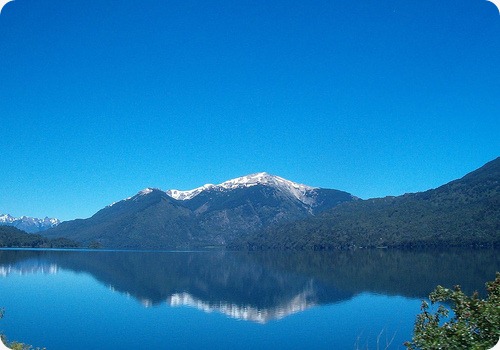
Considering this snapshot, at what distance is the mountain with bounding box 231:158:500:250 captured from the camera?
93125 millimetres

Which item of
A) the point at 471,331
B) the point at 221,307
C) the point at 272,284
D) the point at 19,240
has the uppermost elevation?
the point at 19,240

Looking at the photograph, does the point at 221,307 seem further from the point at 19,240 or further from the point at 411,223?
the point at 19,240

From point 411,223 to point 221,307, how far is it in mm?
91746

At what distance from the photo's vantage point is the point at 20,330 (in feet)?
72.5

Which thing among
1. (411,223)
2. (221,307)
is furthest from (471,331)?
(411,223)

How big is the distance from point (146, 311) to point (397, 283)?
80.0ft

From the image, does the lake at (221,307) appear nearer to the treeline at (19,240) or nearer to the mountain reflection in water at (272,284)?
the mountain reflection in water at (272,284)

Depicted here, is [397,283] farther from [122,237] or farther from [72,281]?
[122,237]

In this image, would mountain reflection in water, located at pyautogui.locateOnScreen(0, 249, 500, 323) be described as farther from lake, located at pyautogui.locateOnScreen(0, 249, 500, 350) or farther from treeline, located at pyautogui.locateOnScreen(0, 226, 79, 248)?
treeline, located at pyautogui.locateOnScreen(0, 226, 79, 248)

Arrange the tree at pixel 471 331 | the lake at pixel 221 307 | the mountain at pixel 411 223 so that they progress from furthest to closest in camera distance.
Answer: the mountain at pixel 411 223, the lake at pixel 221 307, the tree at pixel 471 331

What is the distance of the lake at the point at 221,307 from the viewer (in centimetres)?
2161

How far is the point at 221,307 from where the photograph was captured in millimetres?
31875

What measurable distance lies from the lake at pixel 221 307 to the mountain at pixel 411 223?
144 feet

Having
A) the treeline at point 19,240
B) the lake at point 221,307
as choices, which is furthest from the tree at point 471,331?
the treeline at point 19,240
